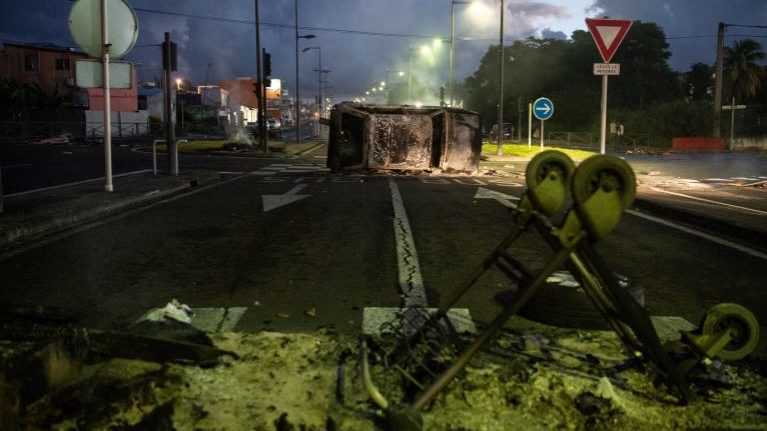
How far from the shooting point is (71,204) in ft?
33.8

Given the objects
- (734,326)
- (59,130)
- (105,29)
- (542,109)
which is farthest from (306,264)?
(59,130)

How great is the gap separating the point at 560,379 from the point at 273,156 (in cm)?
2901

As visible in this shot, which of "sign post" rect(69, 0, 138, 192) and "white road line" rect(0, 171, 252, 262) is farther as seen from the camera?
"sign post" rect(69, 0, 138, 192)

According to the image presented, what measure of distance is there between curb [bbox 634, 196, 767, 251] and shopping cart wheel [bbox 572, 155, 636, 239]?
6.06m

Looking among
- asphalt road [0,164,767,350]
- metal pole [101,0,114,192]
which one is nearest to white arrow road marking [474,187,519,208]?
asphalt road [0,164,767,350]

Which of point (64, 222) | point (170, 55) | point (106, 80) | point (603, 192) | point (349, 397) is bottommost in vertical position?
point (349, 397)

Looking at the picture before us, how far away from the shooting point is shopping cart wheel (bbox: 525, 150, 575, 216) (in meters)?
3.26

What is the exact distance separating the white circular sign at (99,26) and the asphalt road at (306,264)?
3.01 metres

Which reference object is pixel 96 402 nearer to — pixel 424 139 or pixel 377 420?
pixel 377 420

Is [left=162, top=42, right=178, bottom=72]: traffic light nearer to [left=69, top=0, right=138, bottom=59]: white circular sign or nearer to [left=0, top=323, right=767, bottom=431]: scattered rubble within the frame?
[left=69, top=0, right=138, bottom=59]: white circular sign

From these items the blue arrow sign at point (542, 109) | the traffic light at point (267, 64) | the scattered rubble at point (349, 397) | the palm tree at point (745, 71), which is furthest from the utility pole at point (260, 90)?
the palm tree at point (745, 71)

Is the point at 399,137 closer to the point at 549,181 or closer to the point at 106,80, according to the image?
the point at 106,80

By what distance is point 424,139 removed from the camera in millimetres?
20359

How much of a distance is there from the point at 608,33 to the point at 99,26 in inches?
357
